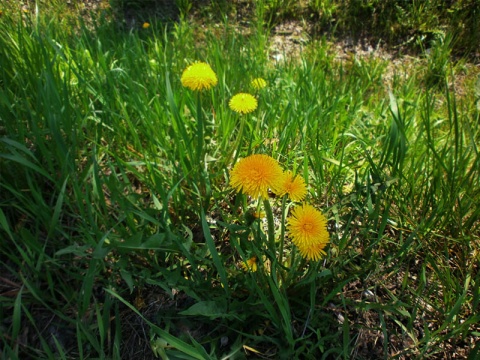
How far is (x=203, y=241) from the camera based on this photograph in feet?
4.22

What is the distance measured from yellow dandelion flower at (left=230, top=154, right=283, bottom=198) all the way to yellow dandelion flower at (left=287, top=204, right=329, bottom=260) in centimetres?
12

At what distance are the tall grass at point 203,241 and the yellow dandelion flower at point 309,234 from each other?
0.11 m

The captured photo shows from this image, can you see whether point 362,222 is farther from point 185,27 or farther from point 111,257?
point 185,27

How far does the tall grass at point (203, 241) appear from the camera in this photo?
3.27 ft

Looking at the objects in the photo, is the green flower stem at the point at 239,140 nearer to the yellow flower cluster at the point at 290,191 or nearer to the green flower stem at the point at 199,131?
the green flower stem at the point at 199,131

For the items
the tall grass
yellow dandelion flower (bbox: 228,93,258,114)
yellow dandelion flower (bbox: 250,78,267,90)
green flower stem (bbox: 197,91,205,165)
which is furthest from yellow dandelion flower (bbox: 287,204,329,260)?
yellow dandelion flower (bbox: 250,78,267,90)

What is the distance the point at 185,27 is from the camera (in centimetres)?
249

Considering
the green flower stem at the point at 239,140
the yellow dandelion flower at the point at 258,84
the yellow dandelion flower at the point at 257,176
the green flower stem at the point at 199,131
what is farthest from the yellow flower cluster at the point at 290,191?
the yellow dandelion flower at the point at 258,84

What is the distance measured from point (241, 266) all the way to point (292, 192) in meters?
0.39

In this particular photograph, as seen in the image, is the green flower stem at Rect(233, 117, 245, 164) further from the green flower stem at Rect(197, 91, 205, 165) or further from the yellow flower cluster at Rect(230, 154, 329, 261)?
the yellow flower cluster at Rect(230, 154, 329, 261)

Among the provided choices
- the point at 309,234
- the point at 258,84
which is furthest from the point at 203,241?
the point at 258,84

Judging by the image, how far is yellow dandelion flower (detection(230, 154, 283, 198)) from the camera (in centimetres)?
91

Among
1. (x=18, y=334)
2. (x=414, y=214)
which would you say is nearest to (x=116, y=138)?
(x=18, y=334)

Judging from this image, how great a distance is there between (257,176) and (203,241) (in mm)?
493
